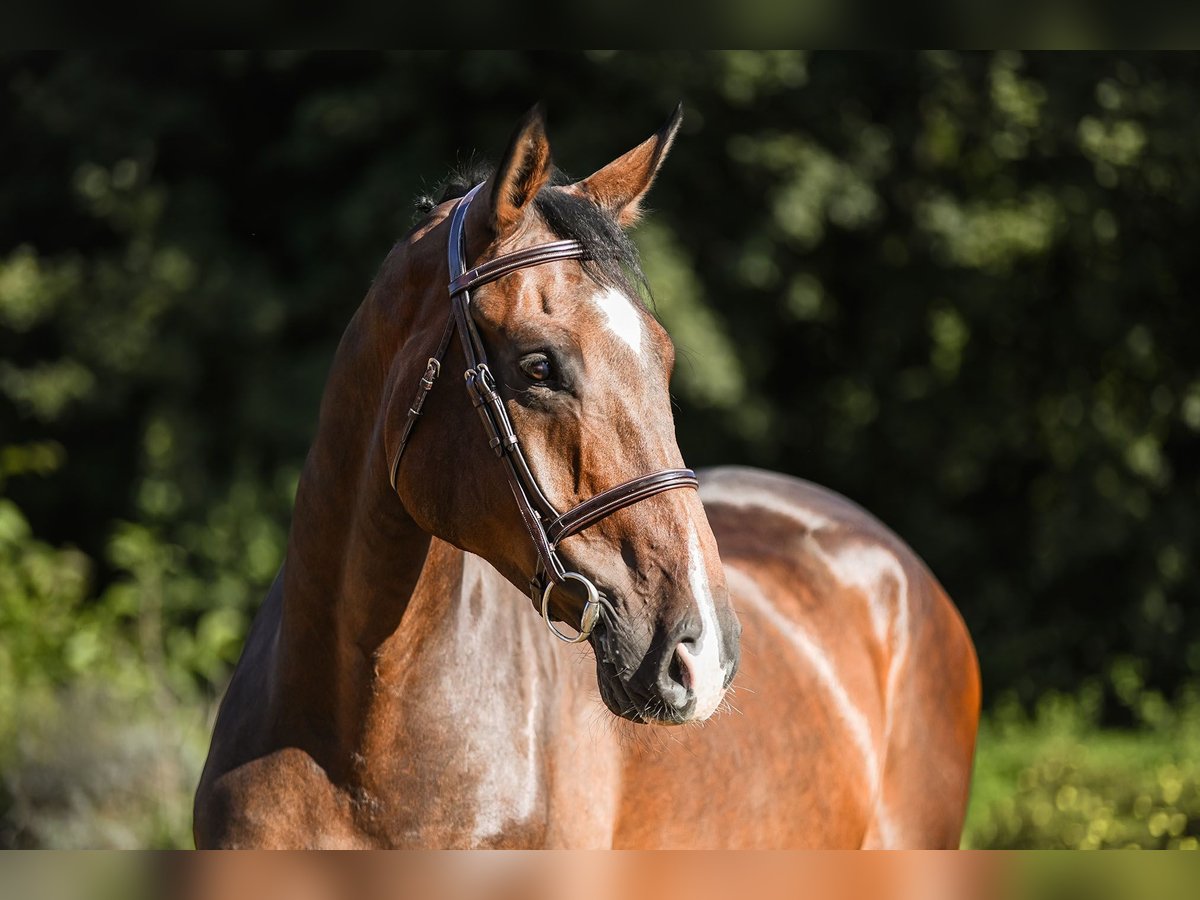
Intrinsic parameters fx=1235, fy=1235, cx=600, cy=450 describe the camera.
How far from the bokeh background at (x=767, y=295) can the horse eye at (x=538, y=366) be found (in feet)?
19.6

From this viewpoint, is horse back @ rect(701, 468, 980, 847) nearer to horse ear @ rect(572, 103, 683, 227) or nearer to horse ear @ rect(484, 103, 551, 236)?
horse ear @ rect(572, 103, 683, 227)

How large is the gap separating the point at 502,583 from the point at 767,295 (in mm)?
6753

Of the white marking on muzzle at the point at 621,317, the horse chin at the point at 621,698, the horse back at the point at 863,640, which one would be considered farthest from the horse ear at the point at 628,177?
the horse back at the point at 863,640

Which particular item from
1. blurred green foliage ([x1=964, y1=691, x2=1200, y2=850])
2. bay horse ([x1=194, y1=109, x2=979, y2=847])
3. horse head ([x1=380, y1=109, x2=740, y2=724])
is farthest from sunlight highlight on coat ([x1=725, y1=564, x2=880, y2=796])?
blurred green foliage ([x1=964, y1=691, x2=1200, y2=850])

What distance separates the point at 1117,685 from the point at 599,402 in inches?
320

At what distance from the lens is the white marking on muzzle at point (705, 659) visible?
1.82 meters

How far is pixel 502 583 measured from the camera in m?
2.52

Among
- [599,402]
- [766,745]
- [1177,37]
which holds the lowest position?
[766,745]

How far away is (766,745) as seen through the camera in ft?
10.1

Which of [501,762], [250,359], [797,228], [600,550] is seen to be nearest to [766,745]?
[501,762]

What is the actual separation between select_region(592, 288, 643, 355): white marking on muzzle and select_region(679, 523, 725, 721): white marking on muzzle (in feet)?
1.30

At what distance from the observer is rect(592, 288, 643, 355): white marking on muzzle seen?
199 cm

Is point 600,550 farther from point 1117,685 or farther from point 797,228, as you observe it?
point 1117,685

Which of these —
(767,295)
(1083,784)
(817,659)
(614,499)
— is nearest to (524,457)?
(614,499)
